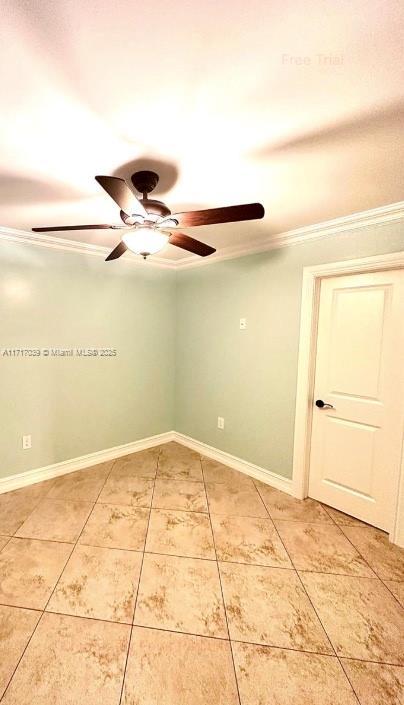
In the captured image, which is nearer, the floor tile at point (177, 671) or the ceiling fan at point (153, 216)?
the floor tile at point (177, 671)

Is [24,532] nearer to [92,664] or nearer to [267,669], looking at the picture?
[92,664]

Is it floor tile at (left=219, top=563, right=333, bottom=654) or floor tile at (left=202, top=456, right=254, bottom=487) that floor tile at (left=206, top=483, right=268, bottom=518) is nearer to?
floor tile at (left=202, top=456, right=254, bottom=487)

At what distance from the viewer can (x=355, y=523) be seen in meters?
2.29

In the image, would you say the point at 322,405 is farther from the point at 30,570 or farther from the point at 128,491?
the point at 30,570

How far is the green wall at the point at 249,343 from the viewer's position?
2514mm

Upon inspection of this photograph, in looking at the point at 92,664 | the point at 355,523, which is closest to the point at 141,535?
the point at 92,664

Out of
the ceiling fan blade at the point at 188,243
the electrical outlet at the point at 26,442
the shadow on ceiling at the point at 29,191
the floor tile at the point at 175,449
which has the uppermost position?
the shadow on ceiling at the point at 29,191

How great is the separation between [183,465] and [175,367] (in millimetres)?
1211

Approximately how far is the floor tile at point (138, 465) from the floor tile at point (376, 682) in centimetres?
204

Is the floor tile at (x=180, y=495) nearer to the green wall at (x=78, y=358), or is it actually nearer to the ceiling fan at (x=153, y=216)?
the green wall at (x=78, y=358)

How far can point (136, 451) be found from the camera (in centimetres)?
350

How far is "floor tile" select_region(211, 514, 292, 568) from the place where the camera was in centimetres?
191

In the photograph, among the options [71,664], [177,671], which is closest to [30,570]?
[71,664]

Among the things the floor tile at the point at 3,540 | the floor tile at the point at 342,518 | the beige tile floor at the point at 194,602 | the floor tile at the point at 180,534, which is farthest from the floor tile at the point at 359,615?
the floor tile at the point at 3,540
